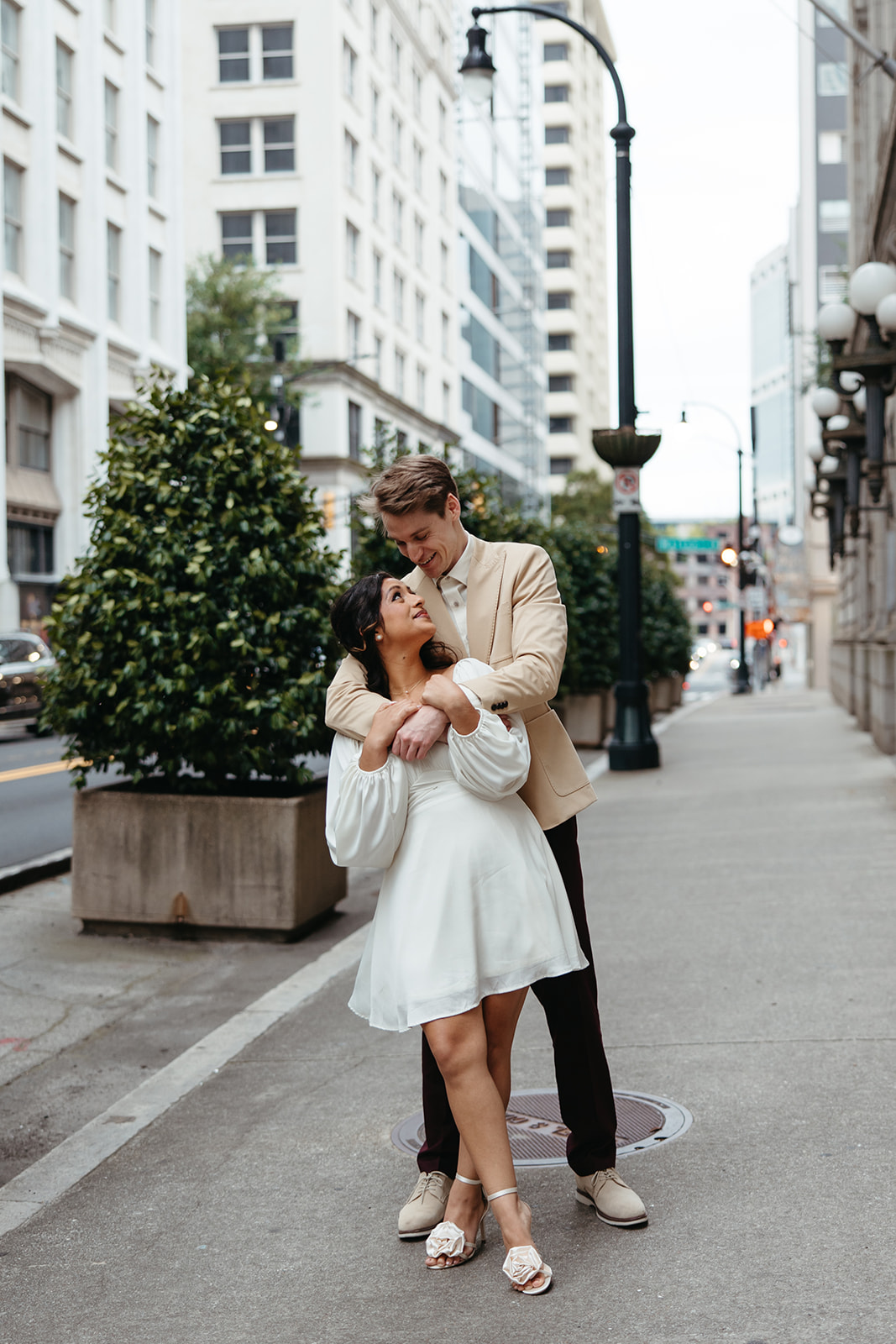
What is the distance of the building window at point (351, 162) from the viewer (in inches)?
2013

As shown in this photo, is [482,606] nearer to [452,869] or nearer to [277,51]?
[452,869]

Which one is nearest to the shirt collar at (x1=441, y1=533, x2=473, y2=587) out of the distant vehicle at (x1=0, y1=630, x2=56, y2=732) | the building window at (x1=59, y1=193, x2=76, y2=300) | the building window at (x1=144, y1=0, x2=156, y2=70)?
the distant vehicle at (x1=0, y1=630, x2=56, y2=732)

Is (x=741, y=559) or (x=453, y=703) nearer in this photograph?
(x=453, y=703)

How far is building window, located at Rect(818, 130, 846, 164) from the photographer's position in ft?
257

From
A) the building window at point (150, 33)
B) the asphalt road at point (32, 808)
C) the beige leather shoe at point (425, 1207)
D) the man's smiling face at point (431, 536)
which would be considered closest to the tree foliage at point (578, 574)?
the man's smiling face at point (431, 536)

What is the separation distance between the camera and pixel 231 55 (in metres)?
50.6

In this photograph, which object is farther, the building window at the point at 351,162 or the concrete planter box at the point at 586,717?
the building window at the point at 351,162

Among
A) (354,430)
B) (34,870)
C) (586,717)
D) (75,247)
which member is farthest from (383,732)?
(354,430)

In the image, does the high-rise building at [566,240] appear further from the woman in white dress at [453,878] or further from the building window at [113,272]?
the woman in white dress at [453,878]

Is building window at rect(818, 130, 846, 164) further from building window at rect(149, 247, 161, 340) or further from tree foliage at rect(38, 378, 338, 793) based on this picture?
tree foliage at rect(38, 378, 338, 793)

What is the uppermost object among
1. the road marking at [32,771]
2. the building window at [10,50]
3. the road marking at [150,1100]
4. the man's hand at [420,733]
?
the building window at [10,50]

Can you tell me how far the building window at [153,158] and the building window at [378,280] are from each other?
576 inches

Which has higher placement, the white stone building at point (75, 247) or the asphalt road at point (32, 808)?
the white stone building at point (75, 247)

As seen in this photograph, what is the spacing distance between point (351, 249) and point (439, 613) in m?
50.6
